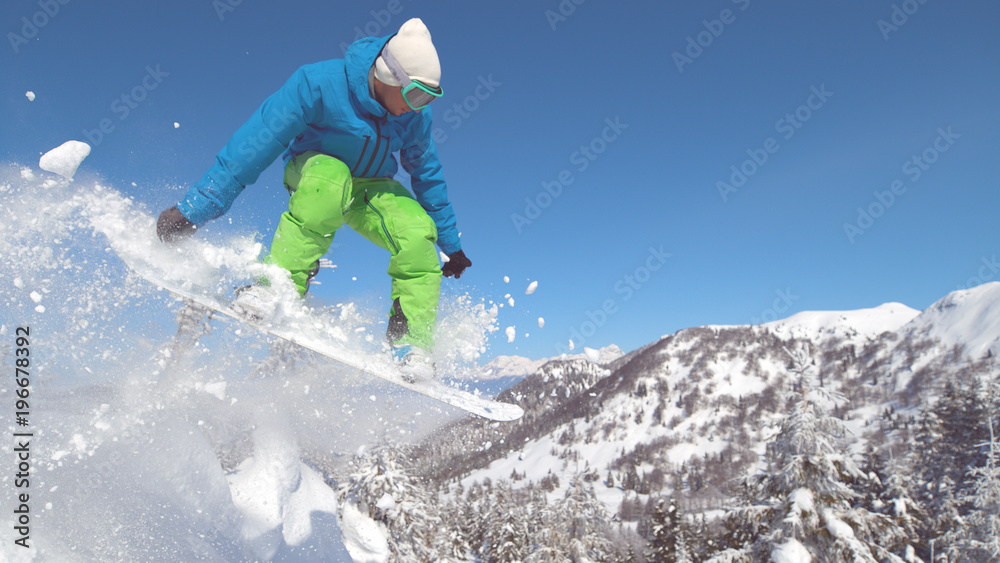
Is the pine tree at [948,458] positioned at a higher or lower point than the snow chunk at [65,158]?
higher

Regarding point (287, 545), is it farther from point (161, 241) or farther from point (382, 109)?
point (382, 109)

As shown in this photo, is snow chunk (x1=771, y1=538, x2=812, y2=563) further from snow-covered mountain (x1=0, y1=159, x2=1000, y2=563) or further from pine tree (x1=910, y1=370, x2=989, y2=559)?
pine tree (x1=910, y1=370, x2=989, y2=559)

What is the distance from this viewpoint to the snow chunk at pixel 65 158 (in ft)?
8.97

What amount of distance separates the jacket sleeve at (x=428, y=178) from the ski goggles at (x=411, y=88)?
15.0 inches

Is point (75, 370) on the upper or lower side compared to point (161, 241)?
lower

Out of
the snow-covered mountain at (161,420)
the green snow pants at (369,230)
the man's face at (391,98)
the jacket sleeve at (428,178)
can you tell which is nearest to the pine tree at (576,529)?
the snow-covered mountain at (161,420)

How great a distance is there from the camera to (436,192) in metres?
3.74

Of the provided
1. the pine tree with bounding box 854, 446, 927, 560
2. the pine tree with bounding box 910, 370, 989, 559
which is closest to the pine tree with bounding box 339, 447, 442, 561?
the pine tree with bounding box 854, 446, 927, 560

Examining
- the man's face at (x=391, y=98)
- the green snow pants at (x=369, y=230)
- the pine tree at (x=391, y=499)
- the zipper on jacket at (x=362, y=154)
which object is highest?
the man's face at (x=391, y=98)

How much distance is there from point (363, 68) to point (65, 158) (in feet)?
5.73

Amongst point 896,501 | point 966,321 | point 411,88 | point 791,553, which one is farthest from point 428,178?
point 966,321

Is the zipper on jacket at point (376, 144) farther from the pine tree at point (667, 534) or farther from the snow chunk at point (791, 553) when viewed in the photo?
the pine tree at point (667, 534)

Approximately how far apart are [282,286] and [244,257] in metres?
0.31

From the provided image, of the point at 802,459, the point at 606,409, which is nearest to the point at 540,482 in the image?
the point at 606,409
